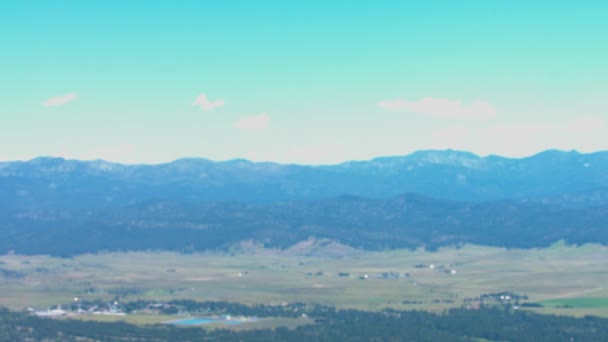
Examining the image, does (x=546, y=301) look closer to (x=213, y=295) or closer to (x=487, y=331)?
(x=487, y=331)

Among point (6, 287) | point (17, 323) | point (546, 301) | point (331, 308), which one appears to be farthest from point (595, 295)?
point (6, 287)

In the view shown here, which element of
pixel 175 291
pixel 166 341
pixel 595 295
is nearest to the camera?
Result: pixel 166 341

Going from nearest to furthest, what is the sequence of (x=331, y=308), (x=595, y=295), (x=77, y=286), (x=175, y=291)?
(x=331, y=308) < (x=595, y=295) < (x=175, y=291) < (x=77, y=286)

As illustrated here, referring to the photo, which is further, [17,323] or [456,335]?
[17,323]

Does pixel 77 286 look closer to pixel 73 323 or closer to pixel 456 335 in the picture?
pixel 73 323

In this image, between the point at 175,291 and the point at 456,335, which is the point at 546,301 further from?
the point at 175,291

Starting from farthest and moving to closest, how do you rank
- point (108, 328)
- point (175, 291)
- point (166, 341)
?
point (175, 291)
point (108, 328)
point (166, 341)

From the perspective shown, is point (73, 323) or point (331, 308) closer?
point (73, 323)

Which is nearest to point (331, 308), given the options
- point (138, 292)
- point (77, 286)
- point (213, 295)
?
point (213, 295)

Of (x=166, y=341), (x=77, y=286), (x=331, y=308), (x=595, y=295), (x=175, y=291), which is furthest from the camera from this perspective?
(x=77, y=286)
